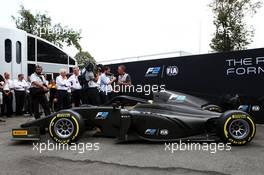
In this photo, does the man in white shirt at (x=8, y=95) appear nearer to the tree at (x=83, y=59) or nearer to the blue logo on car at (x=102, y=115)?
the tree at (x=83, y=59)

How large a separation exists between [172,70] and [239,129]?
4401 millimetres

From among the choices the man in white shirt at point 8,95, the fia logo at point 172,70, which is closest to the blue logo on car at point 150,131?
the fia logo at point 172,70

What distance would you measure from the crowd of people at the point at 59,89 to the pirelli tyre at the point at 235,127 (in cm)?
315

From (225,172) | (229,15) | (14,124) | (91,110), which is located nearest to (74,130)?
(91,110)

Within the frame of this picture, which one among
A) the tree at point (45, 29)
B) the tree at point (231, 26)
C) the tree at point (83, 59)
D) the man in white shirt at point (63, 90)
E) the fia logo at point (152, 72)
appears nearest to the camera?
the tree at point (83, 59)

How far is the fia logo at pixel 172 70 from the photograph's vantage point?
8.56 m

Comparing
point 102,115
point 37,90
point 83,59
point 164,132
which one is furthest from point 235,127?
point 83,59

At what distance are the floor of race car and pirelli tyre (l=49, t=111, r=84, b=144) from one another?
0.37 m

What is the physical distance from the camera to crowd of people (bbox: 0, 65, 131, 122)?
260 inches

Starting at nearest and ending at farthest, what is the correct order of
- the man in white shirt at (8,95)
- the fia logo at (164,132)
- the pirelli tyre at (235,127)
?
the pirelli tyre at (235,127), the fia logo at (164,132), the man in white shirt at (8,95)

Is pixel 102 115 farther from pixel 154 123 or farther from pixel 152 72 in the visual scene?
pixel 152 72

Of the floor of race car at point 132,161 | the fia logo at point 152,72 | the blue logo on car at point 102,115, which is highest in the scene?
the fia logo at point 152,72

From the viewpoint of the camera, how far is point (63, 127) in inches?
190

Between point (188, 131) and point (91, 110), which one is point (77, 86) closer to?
point (91, 110)
